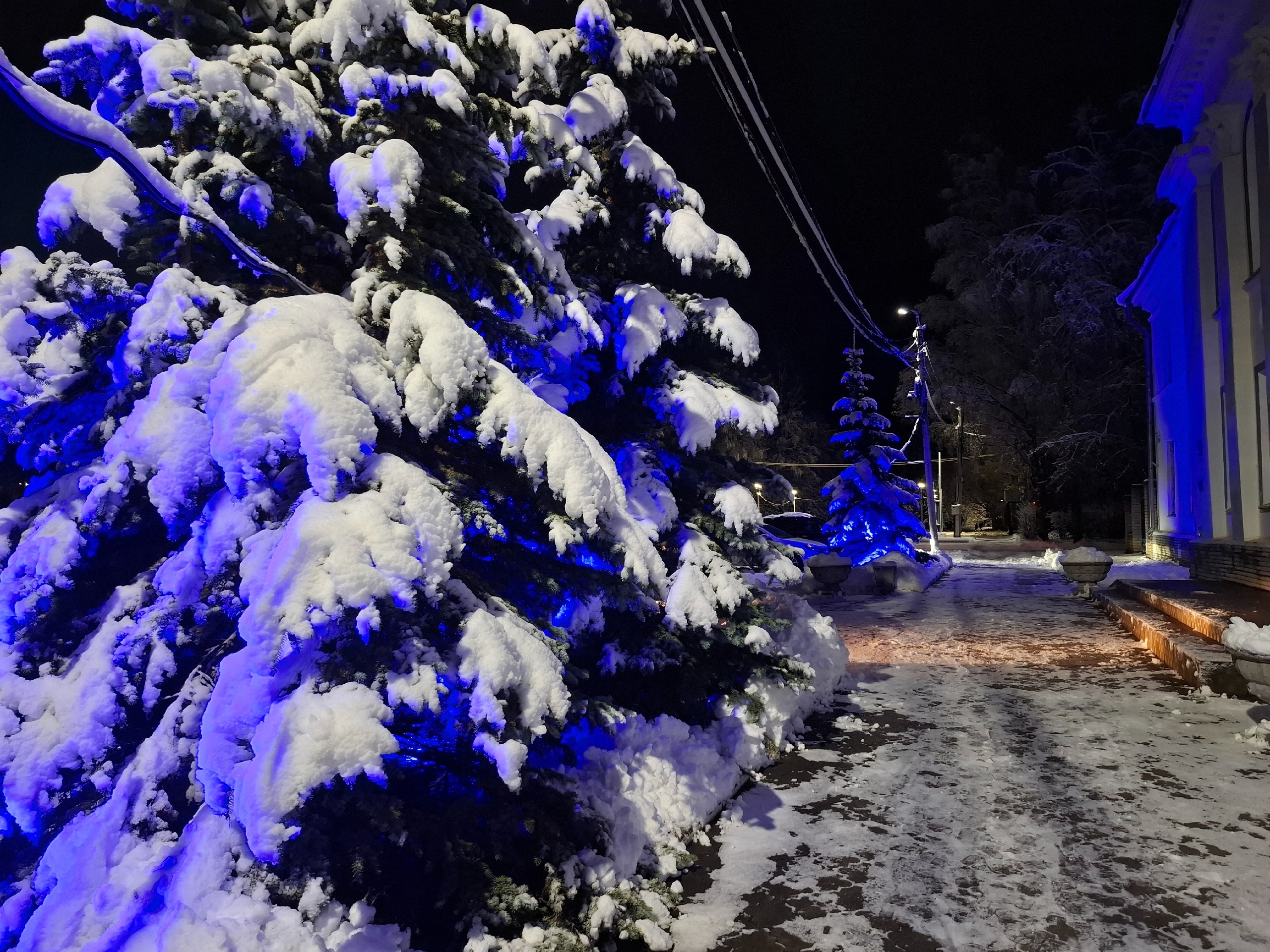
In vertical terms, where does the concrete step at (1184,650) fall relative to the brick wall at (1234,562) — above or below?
below

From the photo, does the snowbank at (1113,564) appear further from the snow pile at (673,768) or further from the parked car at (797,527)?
the snow pile at (673,768)

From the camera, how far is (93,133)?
2.87 metres

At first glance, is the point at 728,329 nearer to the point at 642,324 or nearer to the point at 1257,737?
the point at 642,324

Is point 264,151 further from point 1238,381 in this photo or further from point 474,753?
point 1238,381

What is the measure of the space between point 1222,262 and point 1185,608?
8087mm

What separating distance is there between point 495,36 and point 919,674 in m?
8.12

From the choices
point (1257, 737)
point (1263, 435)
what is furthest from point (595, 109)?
point (1263, 435)

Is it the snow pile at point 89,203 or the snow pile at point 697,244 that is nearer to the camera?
the snow pile at point 89,203

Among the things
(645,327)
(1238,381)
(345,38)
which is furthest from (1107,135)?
(345,38)

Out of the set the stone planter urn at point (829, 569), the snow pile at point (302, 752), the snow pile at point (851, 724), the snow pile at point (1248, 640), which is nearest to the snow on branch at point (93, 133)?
the snow pile at point (302, 752)

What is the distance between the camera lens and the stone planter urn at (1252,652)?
6727 millimetres

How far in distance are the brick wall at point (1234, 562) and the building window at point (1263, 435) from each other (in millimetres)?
940

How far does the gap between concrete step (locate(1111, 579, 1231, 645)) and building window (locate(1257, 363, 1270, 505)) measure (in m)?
2.37

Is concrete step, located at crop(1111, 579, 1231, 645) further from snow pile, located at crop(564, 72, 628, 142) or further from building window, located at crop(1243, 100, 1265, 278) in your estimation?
snow pile, located at crop(564, 72, 628, 142)
